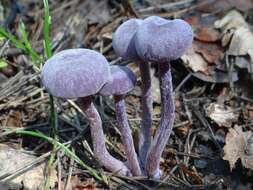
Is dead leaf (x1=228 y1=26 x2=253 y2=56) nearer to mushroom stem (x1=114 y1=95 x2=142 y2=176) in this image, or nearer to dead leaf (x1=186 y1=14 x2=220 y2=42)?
dead leaf (x1=186 y1=14 x2=220 y2=42)

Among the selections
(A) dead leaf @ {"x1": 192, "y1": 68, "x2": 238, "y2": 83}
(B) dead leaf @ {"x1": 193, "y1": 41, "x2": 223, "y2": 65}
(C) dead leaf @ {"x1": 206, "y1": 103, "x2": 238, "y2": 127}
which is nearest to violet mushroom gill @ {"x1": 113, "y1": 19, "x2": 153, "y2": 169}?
(C) dead leaf @ {"x1": 206, "y1": 103, "x2": 238, "y2": 127}

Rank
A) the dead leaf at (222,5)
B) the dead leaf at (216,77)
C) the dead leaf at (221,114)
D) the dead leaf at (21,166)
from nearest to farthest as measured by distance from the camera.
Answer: the dead leaf at (21,166) → the dead leaf at (221,114) → the dead leaf at (216,77) → the dead leaf at (222,5)

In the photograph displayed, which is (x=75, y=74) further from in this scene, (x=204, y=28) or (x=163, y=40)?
(x=204, y=28)

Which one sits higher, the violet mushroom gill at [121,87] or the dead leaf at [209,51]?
the violet mushroom gill at [121,87]

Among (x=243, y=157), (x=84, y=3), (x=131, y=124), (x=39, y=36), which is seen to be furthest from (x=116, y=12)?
(x=243, y=157)

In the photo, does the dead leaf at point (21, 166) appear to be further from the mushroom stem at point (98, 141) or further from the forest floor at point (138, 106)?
the mushroom stem at point (98, 141)

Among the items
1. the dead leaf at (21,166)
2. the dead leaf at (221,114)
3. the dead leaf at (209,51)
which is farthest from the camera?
the dead leaf at (209,51)

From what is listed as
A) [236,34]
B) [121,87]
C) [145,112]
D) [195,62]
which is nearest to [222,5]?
[236,34]

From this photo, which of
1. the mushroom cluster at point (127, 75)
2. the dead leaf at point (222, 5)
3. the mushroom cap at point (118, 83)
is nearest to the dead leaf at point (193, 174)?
the mushroom cluster at point (127, 75)
